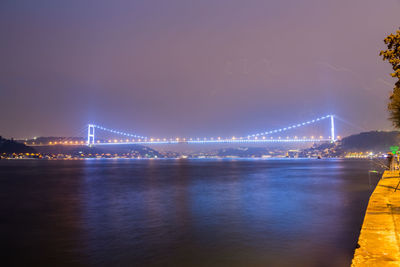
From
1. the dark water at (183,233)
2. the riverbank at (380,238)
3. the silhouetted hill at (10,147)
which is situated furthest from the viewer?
the silhouetted hill at (10,147)

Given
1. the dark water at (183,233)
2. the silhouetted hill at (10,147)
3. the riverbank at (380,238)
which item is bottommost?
the dark water at (183,233)

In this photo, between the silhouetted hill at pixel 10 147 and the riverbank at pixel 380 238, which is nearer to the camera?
the riverbank at pixel 380 238

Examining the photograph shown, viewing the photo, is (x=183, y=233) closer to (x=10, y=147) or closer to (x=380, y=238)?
(x=380, y=238)

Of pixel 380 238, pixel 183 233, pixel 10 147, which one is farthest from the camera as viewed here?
pixel 10 147

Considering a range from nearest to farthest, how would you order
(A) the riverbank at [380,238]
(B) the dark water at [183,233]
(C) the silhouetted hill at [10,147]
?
(A) the riverbank at [380,238] < (B) the dark water at [183,233] < (C) the silhouetted hill at [10,147]

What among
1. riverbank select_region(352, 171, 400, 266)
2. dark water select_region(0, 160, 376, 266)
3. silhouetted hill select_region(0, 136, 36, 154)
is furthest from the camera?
silhouetted hill select_region(0, 136, 36, 154)

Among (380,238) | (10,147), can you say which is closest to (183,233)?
(380,238)

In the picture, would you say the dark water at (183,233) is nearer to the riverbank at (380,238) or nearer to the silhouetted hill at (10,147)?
the riverbank at (380,238)

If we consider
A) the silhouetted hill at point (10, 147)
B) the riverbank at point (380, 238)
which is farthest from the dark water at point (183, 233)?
the silhouetted hill at point (10, 147)

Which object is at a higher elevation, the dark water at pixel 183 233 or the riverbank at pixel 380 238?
the riverbank at pixel 380 238

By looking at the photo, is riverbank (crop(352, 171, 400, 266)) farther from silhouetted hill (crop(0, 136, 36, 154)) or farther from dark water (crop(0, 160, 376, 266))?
silhouetted hill (crop(0, 136, 36, 154))

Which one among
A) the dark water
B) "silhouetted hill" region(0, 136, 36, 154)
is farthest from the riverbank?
"silhouetted hill" region(0, 136, 36, 154)
